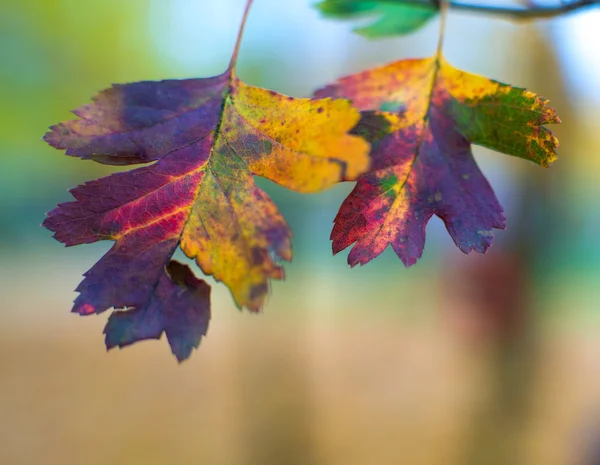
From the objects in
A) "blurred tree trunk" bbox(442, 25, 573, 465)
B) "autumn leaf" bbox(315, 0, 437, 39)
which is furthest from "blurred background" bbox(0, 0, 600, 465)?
"autumn leaf" bbox(315, 0, 437, 39)

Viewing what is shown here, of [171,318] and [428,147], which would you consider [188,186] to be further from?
[428,147]

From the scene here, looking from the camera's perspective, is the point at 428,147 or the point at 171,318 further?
the point at 428,147

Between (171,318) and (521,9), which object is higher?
(521,9)

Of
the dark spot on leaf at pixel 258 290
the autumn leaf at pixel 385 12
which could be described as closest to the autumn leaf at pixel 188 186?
the dark spot on leaf at pixel 258 290

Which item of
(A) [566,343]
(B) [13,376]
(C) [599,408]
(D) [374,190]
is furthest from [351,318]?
(D) [374,190]

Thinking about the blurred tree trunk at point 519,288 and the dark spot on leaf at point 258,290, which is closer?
the dark spot on leaf at point 258,290

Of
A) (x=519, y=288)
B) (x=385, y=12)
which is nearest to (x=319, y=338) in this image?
(x=519, y=288)

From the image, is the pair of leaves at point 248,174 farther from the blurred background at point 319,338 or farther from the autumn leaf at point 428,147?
the blurred background at point 319,338
